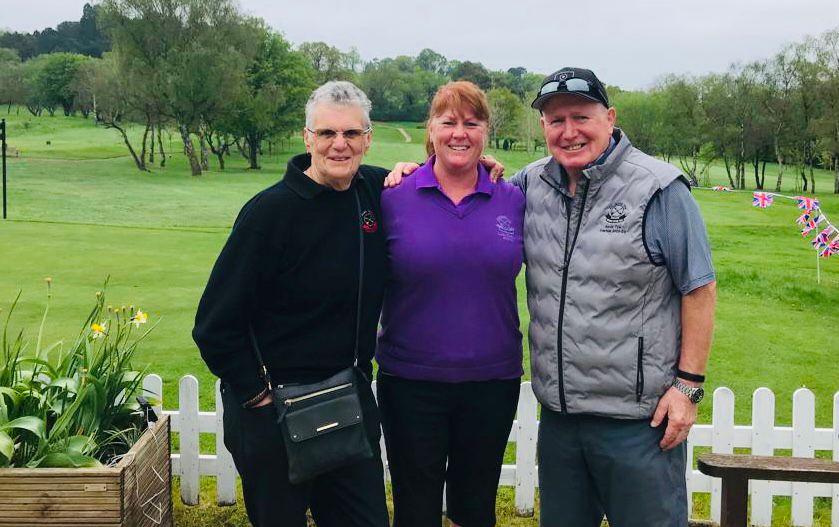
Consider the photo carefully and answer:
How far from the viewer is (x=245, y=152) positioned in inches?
2514

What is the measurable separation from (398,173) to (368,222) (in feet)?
1.41

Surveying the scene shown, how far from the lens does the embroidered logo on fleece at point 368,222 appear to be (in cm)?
300

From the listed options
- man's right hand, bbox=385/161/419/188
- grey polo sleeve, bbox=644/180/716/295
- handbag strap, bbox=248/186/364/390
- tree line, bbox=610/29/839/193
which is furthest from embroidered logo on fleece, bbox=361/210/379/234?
tree line, bbox=610/29/839/193

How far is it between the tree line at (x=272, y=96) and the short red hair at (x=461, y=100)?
44.0 metres

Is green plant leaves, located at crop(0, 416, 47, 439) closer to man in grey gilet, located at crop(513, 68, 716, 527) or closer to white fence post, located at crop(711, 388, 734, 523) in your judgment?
man in grey gilet, located at crop(513, 68, 716, 527)

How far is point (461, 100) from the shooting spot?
3215mm

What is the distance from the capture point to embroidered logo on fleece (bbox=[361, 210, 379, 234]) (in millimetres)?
3002

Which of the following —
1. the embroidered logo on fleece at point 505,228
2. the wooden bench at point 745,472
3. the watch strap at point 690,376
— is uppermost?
the embroidered logo on fleece at point 505,228

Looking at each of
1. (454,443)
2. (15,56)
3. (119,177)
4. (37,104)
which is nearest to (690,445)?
(454,443)

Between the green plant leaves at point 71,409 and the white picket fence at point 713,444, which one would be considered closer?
the green plant leaves at point 71,409

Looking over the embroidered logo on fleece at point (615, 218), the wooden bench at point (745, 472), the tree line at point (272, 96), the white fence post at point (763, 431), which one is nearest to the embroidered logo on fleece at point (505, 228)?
the embroidered logo on fleece at point (615, 218)

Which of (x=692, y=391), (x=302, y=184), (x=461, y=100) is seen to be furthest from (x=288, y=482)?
(x=461, y=100)

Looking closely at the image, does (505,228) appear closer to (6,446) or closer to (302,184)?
(302,184)

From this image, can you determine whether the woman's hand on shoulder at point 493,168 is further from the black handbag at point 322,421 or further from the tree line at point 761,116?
the tree line at point 761,116
